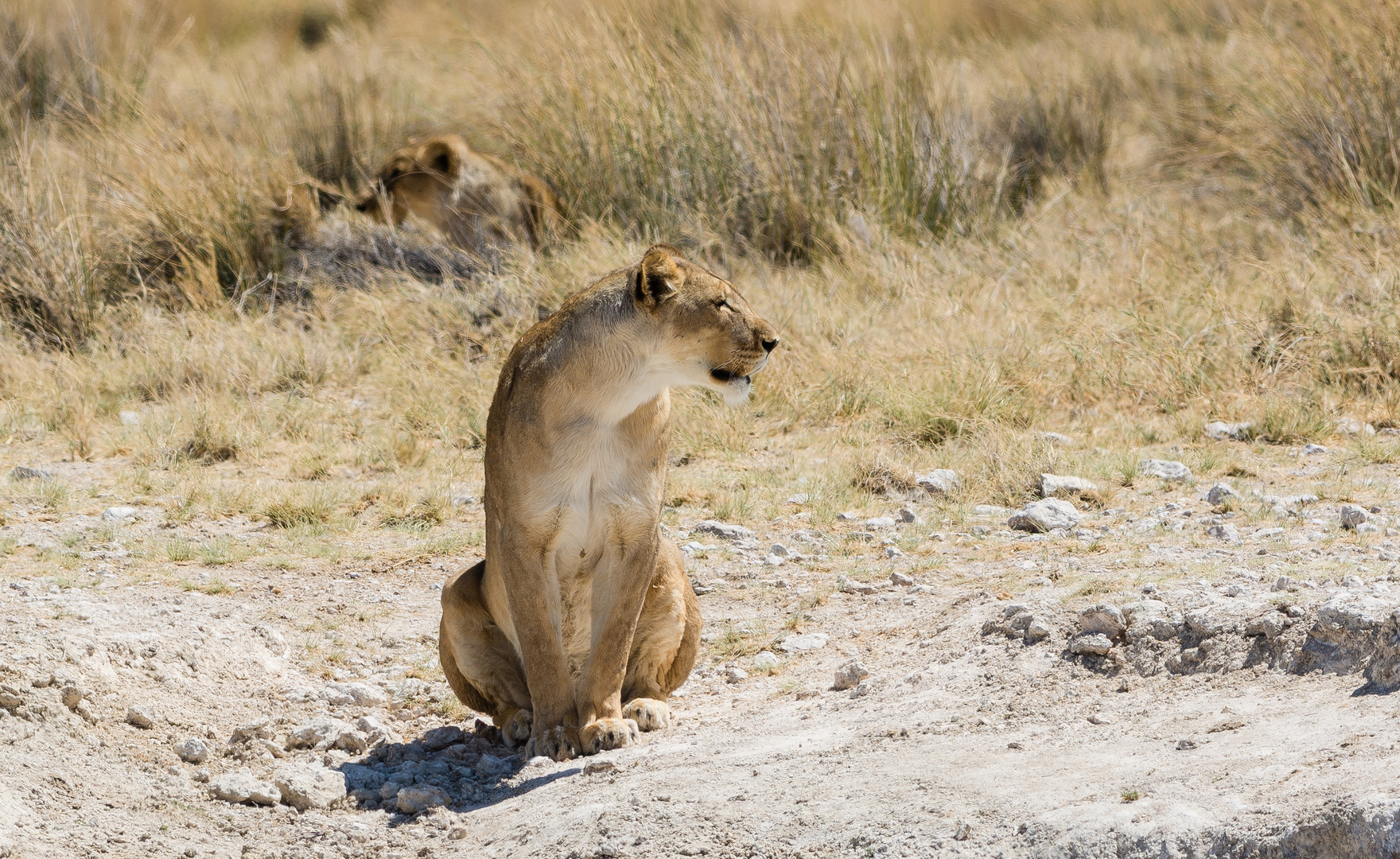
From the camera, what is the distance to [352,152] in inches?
537

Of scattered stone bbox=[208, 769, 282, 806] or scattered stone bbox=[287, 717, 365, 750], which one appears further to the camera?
scattered stone bbox=[287, 717, 365, 750]

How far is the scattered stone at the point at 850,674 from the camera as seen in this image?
16.8 feet

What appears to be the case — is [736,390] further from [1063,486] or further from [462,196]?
[462,196]

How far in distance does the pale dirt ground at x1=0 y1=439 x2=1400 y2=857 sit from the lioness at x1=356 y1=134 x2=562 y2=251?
5.09 meters

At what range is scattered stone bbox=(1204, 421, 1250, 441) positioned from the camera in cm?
776

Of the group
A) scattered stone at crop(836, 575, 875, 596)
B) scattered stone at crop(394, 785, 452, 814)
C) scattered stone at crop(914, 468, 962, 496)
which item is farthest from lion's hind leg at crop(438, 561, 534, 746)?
scattered stone at crop(914, 468, 962, 496)

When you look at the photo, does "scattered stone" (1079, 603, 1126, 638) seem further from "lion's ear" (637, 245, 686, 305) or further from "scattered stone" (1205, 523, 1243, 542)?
"lion's ear" (637, 245, 686, 305)

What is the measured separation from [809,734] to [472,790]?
1.04m

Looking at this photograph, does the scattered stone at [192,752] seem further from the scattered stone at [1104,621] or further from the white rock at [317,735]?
the scattered stone at [1104,621]

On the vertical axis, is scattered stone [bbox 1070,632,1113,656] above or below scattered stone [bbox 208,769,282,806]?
above

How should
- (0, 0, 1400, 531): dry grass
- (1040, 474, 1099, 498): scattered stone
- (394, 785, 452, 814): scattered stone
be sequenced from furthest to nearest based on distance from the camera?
(0, 0, 1400, 531): dry grass → (1040, 474, 1099, 498): scattered stone → (394, 785, 452, 814): scattered stone

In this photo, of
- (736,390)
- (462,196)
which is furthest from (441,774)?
(462,196)

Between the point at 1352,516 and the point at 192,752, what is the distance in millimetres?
4484

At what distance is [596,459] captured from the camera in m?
4.57
